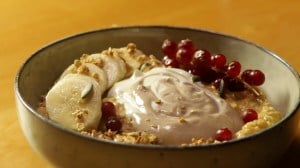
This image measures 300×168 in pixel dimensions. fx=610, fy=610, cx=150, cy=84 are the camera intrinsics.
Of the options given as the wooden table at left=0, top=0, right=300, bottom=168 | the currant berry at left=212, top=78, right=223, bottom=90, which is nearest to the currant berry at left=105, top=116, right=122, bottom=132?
the currant berry at left=212, top=78, right=223, bottom=90

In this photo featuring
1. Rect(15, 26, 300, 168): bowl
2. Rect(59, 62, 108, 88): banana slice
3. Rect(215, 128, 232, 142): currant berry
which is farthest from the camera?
Rect(59, 62, 108, 88): banana slice

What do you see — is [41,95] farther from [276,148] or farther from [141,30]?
[276,148]

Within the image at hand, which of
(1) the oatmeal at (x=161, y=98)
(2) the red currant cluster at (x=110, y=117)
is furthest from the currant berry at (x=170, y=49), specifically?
(2) the red currant cluster at (x=110, y=117)

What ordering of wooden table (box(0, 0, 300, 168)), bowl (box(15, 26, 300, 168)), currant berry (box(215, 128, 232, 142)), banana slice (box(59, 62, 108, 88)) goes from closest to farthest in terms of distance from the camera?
bowl (box(15, 26, 300, 168))
currant berry (box(215, 128, 232, 142))
banana slice (box(59, 62, 108, 88))
wooden table (box(0, 0, 300, 168))

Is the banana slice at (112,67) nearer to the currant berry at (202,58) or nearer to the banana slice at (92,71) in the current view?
the banana slice at (92,71)

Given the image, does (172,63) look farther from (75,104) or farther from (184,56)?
(75,104)

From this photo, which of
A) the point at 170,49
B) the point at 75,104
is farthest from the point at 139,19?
the point at 75,104

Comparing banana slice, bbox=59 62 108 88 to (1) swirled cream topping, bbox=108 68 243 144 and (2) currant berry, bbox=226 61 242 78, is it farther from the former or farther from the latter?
(2) currant berry, bbox=226 61 242 78

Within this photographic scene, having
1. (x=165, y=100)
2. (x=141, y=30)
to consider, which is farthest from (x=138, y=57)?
(x=165, y=100)
